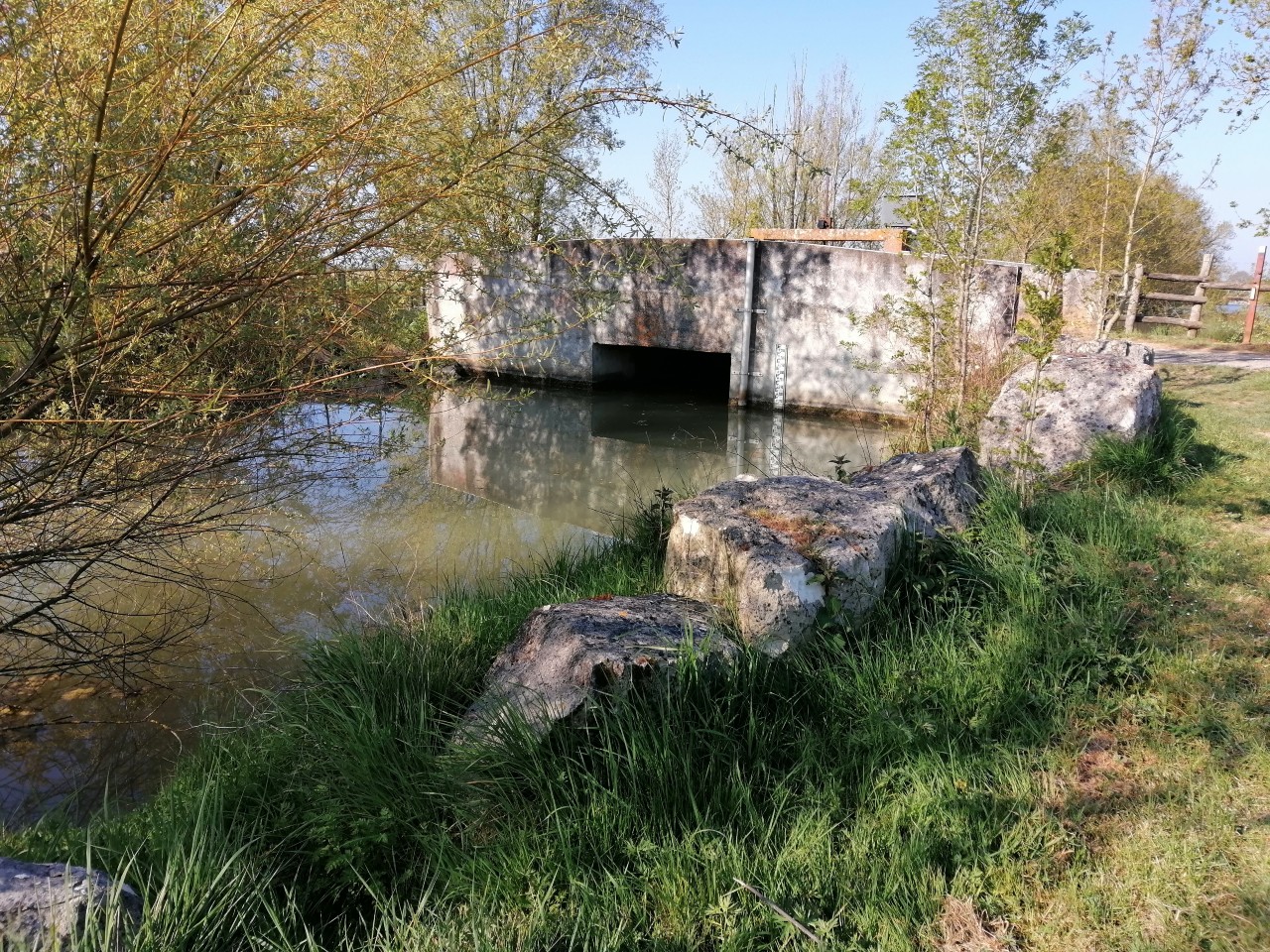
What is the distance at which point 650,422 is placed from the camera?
1412cm

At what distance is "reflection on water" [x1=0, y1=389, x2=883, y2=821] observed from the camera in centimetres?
434

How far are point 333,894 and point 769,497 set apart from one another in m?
2.51

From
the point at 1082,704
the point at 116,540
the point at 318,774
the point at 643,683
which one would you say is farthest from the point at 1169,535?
the point at 116,540

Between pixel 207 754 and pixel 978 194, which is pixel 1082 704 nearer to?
pixel 207 754

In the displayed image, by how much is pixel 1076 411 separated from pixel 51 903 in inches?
258

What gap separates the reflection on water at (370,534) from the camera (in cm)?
434

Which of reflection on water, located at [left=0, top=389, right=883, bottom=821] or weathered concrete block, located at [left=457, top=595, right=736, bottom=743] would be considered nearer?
weathered concrete block, located at [left=457, top=595, right=736, bottom=743]

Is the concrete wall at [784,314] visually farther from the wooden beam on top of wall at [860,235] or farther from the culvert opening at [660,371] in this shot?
the culvert opening at [660,371]

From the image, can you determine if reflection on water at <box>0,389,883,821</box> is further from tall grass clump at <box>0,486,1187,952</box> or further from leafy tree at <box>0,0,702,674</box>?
tall grass clump at <box>0,486,1187,952</box>

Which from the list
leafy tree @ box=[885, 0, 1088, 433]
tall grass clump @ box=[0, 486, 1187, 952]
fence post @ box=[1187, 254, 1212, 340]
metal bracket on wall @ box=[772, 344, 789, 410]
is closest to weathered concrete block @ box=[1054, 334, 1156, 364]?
leafy tree @ box=[885, 0, 1088, 433]

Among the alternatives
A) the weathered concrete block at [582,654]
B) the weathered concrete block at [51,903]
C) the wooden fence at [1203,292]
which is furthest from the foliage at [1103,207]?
the weathered concrete block at [51,903]

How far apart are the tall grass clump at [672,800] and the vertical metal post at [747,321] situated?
1087 centimetres

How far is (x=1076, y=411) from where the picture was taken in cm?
651

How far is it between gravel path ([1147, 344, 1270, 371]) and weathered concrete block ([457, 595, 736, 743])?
1264cm
